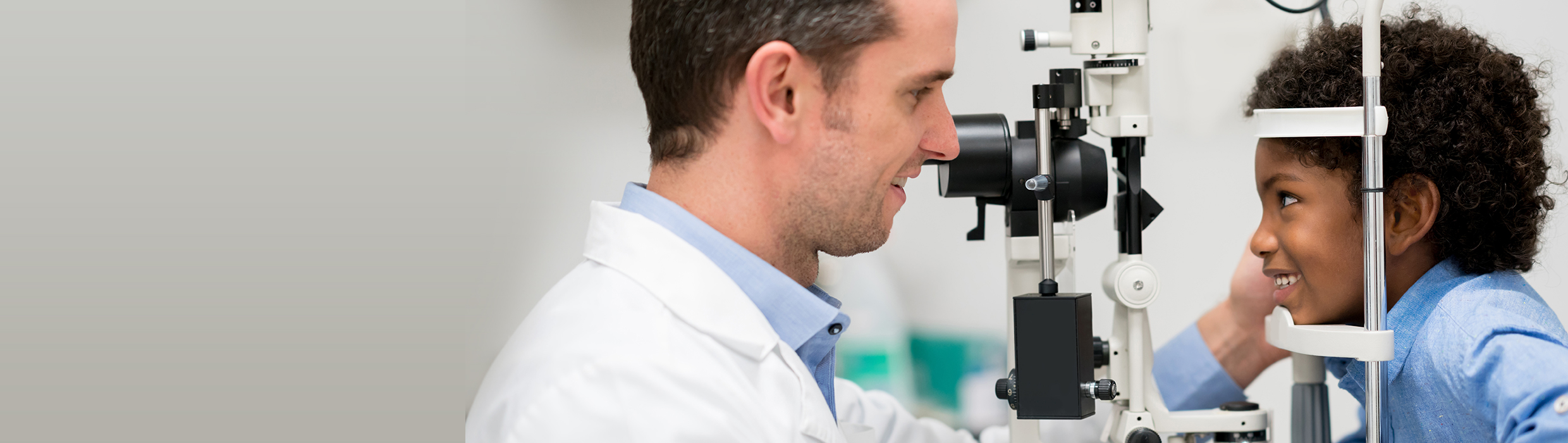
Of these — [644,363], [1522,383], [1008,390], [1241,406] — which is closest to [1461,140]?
[1522,383]

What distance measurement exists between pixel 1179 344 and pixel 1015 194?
66cm

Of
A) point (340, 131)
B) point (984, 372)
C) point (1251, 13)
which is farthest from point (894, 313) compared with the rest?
point (340, 131)

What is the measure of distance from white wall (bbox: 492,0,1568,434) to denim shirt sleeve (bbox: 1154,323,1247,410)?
0.14 metres

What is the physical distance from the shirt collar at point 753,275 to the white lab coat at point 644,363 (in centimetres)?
2

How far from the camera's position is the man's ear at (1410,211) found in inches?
41.6

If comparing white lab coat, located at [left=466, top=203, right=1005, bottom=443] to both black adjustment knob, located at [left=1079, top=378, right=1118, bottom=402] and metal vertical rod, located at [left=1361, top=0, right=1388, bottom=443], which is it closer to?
black adjustment knob, located at [left=1079, top=378, right=1118, bottom=402]

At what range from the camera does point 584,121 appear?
1.49 m

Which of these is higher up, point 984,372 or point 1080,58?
point 1080,58

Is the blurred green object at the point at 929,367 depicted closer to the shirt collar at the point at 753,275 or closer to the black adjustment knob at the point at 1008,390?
the black adjustment knob at the point at 1008,390

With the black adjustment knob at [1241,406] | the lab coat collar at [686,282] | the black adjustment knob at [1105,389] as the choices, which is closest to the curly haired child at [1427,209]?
the black adjustment knob at [1241,406]

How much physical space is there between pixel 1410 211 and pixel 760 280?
2.35ft

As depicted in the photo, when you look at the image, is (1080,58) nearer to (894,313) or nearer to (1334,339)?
(894,313)

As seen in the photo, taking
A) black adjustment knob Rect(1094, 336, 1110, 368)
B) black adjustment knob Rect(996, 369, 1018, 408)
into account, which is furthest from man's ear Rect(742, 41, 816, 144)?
black adjustment knob Rect(1094, 336, 1110, 368)

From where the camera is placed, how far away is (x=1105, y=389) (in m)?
1.03
